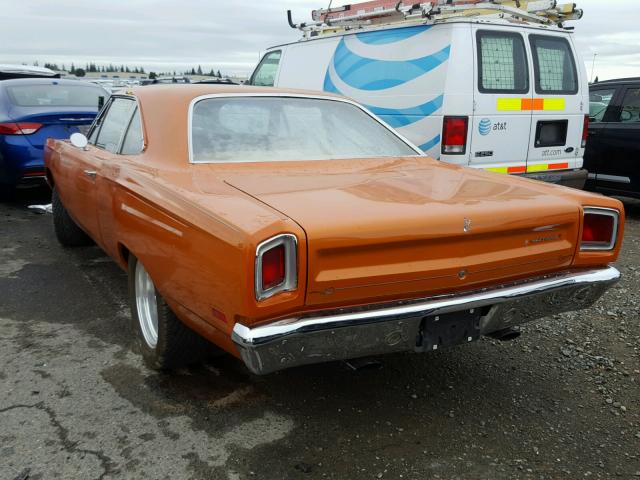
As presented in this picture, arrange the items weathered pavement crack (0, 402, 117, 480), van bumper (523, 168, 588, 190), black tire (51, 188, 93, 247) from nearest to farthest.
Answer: weathered pavement crack (0, 402, 117, 480)
black tire (51, 188, 93, 247)
van bumper (523, 168, 588, 190)

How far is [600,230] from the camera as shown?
2.96m

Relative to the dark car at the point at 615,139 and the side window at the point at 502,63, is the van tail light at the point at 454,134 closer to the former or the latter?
the side window at the point at 502,63

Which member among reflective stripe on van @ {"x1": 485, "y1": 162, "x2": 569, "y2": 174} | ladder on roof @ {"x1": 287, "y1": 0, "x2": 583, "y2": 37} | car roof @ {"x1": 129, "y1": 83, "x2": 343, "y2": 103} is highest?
ladder on roof @ {"x1": 287, "y1": 0, "x2": 583, "y2": 37}

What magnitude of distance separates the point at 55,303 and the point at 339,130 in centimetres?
232

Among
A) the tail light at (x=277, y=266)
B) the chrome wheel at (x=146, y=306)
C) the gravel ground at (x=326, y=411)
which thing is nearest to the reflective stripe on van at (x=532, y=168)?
the gravel ground at (x=326, y=411)

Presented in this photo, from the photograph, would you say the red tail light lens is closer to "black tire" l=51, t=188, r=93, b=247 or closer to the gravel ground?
the gravel ground

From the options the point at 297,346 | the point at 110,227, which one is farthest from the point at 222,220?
the point at 110,227

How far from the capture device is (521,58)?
5996 millimetres

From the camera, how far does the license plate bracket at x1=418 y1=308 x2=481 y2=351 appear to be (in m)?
2.49

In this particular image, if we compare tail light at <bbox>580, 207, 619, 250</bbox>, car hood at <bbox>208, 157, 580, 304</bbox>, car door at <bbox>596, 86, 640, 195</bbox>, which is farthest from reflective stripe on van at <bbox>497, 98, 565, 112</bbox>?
tail light at <bbox>580, 207, 619, 250</bbox>

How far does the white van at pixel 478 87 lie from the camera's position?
5.61m

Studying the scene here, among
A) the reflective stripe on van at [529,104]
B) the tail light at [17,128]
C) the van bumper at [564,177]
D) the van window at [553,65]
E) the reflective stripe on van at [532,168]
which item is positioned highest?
the van window at [553,65]

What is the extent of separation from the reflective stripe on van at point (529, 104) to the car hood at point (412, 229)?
118 inches

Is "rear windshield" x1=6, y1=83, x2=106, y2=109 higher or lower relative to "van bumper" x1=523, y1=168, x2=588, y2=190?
higher
